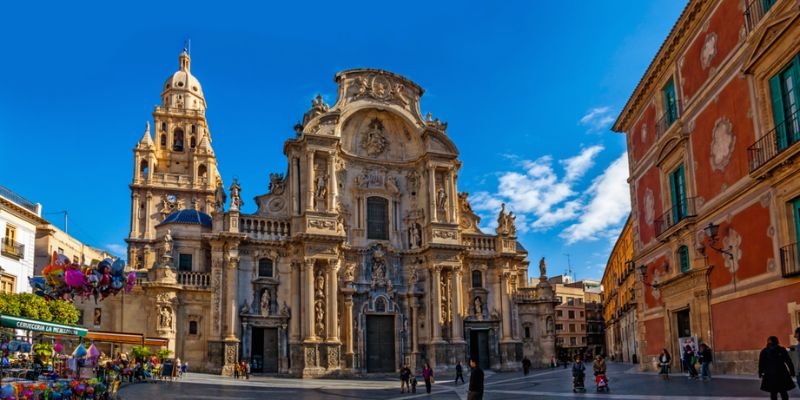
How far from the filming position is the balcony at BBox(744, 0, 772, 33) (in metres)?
19.5

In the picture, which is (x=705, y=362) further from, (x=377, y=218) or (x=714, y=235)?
(x=377, y=218)

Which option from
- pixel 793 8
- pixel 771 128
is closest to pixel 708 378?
pixel 771 128

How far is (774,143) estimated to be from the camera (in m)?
18.9

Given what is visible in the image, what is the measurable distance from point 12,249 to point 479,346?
Answer: 1038 inches

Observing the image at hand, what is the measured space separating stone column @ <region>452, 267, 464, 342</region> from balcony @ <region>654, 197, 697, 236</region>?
15.3 metres

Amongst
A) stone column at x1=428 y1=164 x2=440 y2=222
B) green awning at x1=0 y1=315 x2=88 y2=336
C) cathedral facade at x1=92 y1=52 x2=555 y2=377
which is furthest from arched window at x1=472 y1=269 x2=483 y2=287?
green awning at x1=0 y1=315 x2=88 y2=336

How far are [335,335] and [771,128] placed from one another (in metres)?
25.5

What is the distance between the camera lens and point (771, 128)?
1909cm

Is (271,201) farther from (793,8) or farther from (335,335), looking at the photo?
(793,8)

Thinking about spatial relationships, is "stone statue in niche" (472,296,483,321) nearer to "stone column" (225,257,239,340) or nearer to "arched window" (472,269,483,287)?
"arched window" (472,269,483,287)

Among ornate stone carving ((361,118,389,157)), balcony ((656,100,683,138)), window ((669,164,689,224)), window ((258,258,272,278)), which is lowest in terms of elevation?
window ((258,258,272,278))

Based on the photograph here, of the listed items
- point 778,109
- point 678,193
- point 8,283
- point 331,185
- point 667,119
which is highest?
point 331,185

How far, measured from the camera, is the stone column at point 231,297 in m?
36.7

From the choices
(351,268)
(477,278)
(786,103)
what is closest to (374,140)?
(351,268)
